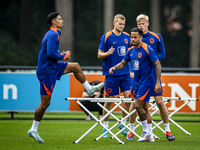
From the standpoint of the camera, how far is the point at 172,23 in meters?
27.2

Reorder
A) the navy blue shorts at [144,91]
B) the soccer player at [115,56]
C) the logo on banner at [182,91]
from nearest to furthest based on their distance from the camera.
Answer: the navy blue shorts at [144,91]
the soccer player at [115,56]
the logo on banner at [182,91]

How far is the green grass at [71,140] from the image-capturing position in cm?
586

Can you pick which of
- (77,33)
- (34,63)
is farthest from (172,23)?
(34,63)

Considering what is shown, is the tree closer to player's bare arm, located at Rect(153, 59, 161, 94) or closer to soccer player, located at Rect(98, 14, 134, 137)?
soccer player, located at Rect(98, 14, 134, 137)

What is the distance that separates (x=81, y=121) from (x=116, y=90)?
307 cm

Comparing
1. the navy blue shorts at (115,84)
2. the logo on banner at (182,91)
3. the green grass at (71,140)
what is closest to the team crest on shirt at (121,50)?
the navy blue shorts at (115,84)

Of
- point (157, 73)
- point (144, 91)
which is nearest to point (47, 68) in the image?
point (144, 91)

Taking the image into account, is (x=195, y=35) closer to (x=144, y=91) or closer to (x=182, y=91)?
(x=182, y=91)

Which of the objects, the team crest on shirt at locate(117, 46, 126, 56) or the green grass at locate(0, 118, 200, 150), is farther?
the team crest on shirt at locate(117, 46, 126, 56)

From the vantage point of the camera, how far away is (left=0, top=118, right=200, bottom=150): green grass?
5.86m

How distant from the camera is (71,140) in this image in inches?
266

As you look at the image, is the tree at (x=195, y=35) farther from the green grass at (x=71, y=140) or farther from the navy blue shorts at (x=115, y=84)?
the navy blue shorts at (x=115, y=84)

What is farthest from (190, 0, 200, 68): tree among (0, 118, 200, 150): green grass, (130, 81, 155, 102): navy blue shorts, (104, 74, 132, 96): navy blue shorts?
(130, 81, 155, 102): navy blue shorts

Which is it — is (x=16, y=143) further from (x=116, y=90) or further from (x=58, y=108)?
(x=58, y=108)
